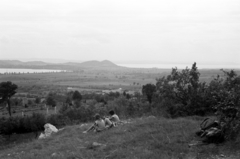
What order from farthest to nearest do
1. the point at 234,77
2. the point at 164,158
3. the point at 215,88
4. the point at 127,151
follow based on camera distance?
1. the point at 215,88
2. the point at 234,77
3. the point at 127,151
4. the point at 164,158

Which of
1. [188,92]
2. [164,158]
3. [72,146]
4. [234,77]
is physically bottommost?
[72,146]

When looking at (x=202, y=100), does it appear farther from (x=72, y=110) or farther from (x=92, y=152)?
(x=72, y=110)

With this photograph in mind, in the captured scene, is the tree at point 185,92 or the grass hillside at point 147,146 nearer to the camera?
the grass hillside at point 147,146

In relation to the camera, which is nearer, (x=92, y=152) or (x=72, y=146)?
(x=92, y=152)

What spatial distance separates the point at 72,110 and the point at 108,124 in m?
24.1

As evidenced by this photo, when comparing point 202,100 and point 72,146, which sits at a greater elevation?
point 202,100

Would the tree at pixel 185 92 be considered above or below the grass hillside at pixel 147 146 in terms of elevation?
above

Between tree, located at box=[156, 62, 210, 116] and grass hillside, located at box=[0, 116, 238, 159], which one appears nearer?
grass hillside, located at box=[0, 116, 238, 159]

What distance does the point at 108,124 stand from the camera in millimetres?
12500

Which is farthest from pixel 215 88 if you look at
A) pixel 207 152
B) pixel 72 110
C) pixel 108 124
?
pixel 72 110

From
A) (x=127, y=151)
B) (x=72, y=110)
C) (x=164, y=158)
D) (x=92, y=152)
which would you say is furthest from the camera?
(x=72, y=110)

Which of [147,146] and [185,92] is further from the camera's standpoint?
[185,92]

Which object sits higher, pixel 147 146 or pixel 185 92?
pixel 185 92

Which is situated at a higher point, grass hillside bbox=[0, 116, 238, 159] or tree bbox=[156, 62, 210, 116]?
tree bbox=[156, 62, 210, 116]
